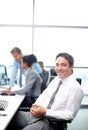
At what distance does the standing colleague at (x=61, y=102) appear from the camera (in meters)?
2.06

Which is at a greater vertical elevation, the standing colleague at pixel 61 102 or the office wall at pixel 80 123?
the standing colleague at pixel 61 102

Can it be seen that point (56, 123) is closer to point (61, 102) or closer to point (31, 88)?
point (61, 102)

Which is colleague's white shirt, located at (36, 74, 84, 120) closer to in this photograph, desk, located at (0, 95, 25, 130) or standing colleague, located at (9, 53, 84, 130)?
standing colleague, located at (9, 53, 84, 130)

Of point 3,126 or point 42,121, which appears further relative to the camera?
point 42,121

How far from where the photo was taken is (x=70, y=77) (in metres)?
2.31

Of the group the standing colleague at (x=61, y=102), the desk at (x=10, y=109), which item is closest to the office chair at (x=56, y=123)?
the standing colleague at (x=61, y=102)

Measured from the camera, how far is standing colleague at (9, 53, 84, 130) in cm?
206

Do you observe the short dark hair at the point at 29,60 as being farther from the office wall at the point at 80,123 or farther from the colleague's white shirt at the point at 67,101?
the office wall at the point at 80,123

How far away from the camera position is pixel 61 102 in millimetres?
2141
